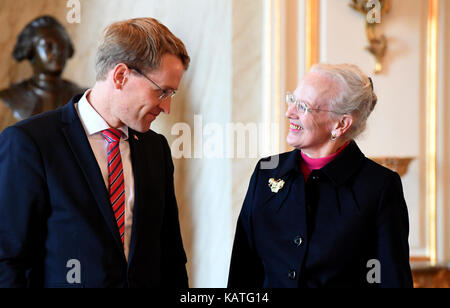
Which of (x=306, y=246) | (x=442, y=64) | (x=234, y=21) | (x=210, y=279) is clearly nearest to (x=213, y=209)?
(x=210, y=279)

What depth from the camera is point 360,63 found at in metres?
4.16

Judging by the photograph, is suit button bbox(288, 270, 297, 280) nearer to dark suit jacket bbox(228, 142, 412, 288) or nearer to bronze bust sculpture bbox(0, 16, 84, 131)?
dark suit jacket bbox(228, 142, 412, 288)

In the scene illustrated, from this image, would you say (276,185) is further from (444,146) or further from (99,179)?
(444,146)

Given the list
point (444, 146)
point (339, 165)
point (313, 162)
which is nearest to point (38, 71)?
point (313, 162)

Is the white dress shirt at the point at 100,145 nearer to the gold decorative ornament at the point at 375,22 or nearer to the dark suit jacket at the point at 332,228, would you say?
the dark suit jacket at the point at 332,228

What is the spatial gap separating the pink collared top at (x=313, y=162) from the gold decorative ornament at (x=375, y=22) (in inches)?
77.8

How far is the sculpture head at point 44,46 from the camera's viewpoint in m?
3.70

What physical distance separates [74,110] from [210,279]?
2259 millimetres

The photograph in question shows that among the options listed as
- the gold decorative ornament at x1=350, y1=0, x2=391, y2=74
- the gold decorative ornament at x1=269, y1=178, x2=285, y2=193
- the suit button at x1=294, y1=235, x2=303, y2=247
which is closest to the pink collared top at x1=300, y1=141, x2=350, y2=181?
the gold decorative ornament at x1=269, y1=178, x2=285, y2=193

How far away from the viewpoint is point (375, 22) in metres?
4.13

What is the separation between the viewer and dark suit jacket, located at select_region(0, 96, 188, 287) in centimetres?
185

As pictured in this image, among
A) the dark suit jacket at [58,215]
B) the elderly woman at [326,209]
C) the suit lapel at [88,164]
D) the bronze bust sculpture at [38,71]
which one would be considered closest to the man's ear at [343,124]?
the elderly woman at [326,209]

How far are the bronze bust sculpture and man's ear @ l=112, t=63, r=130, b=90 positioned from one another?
5.93 ft
